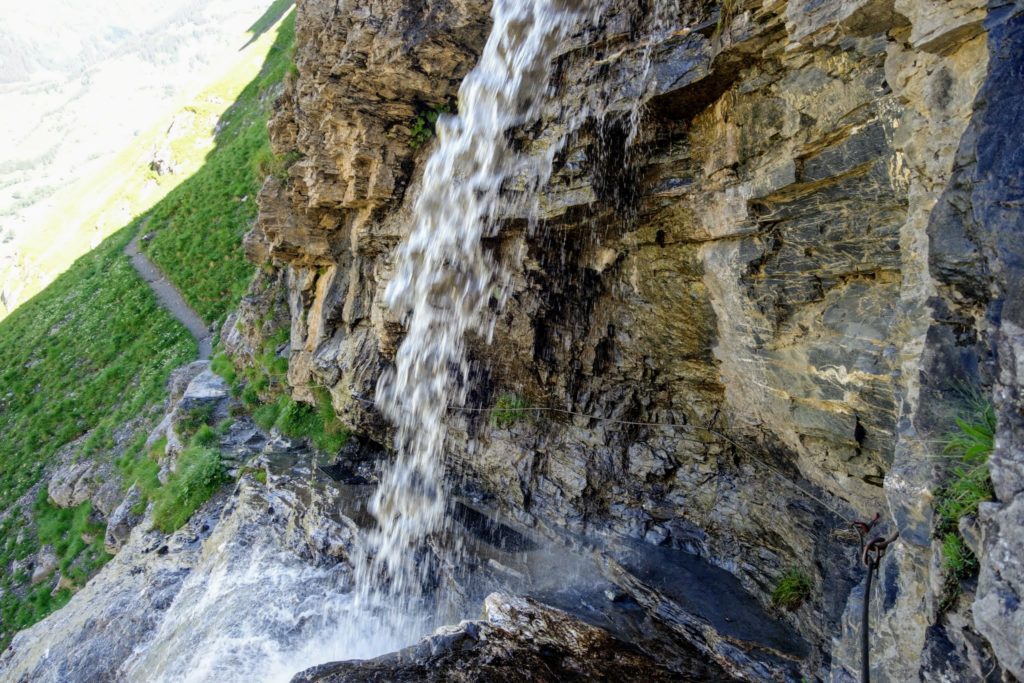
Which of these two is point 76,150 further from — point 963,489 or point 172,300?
point 963,489

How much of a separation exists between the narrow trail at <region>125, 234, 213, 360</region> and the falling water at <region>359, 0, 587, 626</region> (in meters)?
14.7

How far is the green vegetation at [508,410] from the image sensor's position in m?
9.70

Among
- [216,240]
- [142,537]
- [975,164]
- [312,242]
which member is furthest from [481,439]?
[216,240]

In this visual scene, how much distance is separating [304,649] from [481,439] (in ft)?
14.6

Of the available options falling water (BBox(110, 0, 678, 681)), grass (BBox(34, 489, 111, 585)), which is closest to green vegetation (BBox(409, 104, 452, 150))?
falling water (BBox(110, 0, 678, 681))

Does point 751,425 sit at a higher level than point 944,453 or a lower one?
lower

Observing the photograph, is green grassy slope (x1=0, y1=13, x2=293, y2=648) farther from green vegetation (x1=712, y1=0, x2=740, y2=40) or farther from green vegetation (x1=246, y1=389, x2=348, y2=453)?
green vegetation (x1=712, y1=0, x2=740, y2=40)

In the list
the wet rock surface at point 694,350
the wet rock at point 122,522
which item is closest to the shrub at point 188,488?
the wet rock surface at point 694,350

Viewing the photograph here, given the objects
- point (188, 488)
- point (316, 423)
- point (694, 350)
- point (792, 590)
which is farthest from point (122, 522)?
point (792, 590)

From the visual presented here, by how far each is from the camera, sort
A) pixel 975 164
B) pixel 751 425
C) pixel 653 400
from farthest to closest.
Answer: pixel 653 400 < pixel 751 425 < pixel 975 164

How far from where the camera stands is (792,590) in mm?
6508

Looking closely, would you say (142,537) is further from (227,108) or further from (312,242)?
(227,108)

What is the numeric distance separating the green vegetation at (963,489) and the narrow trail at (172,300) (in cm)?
2336

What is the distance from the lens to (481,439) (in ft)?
33.0
